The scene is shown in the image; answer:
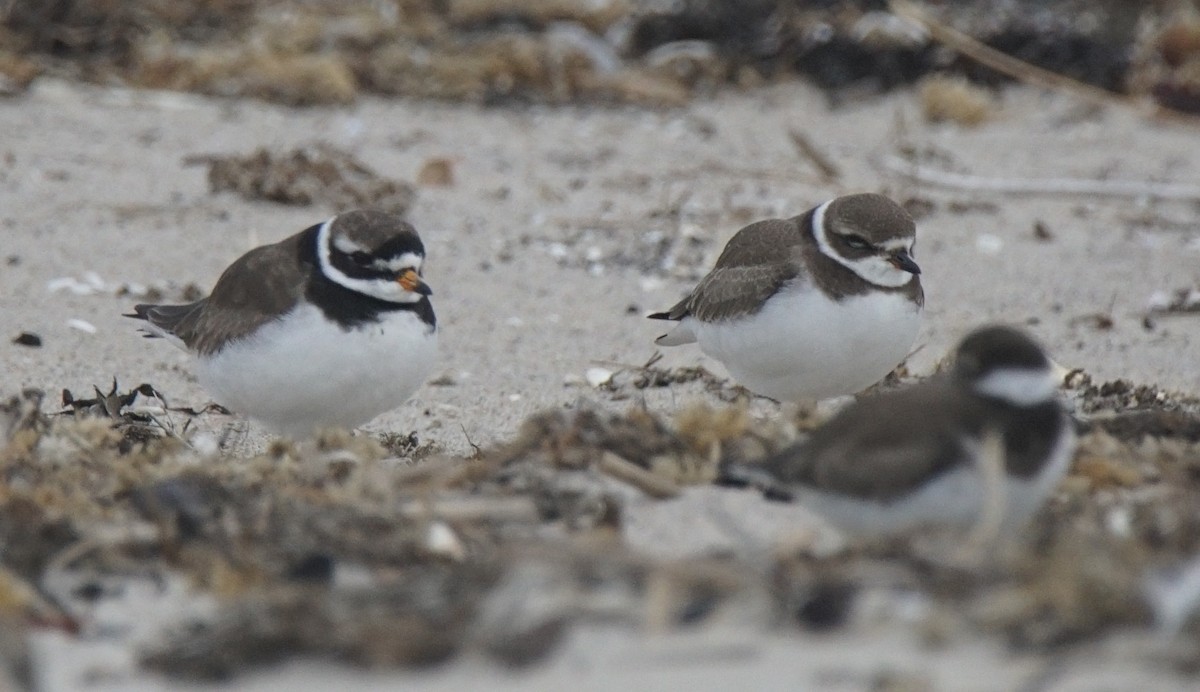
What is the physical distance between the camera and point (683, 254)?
25.8ft

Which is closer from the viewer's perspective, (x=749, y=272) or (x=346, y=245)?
(x=346, y=245)

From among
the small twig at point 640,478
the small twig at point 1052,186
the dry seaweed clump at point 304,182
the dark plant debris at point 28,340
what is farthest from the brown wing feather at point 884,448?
the small twig at point 1052,186

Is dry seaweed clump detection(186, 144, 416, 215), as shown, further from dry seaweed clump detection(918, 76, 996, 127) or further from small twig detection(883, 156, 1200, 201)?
dry seaweed clump detection(918, 76, 996, 127)

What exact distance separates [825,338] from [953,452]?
1802 mm

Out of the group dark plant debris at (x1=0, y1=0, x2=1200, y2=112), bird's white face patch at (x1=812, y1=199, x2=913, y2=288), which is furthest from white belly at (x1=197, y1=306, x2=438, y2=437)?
dark plant debris at (x1=0, y1=0, x2=1200, y2=112)

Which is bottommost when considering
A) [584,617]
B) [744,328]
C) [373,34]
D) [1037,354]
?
[373,34]

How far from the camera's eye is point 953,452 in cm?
357

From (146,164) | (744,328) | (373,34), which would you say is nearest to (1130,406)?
(744,328)

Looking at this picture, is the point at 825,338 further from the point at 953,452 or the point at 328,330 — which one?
the point at 953,452

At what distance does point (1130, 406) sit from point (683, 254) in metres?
2.53

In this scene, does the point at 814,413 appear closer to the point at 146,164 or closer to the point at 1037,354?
the point at 1037,354

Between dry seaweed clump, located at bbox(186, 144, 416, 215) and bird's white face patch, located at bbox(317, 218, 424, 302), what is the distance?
267 centimetres

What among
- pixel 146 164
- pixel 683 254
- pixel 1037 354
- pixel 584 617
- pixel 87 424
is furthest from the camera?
pixel 146 164

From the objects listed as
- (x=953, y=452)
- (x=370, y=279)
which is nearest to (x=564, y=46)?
(x=370, y=279)
